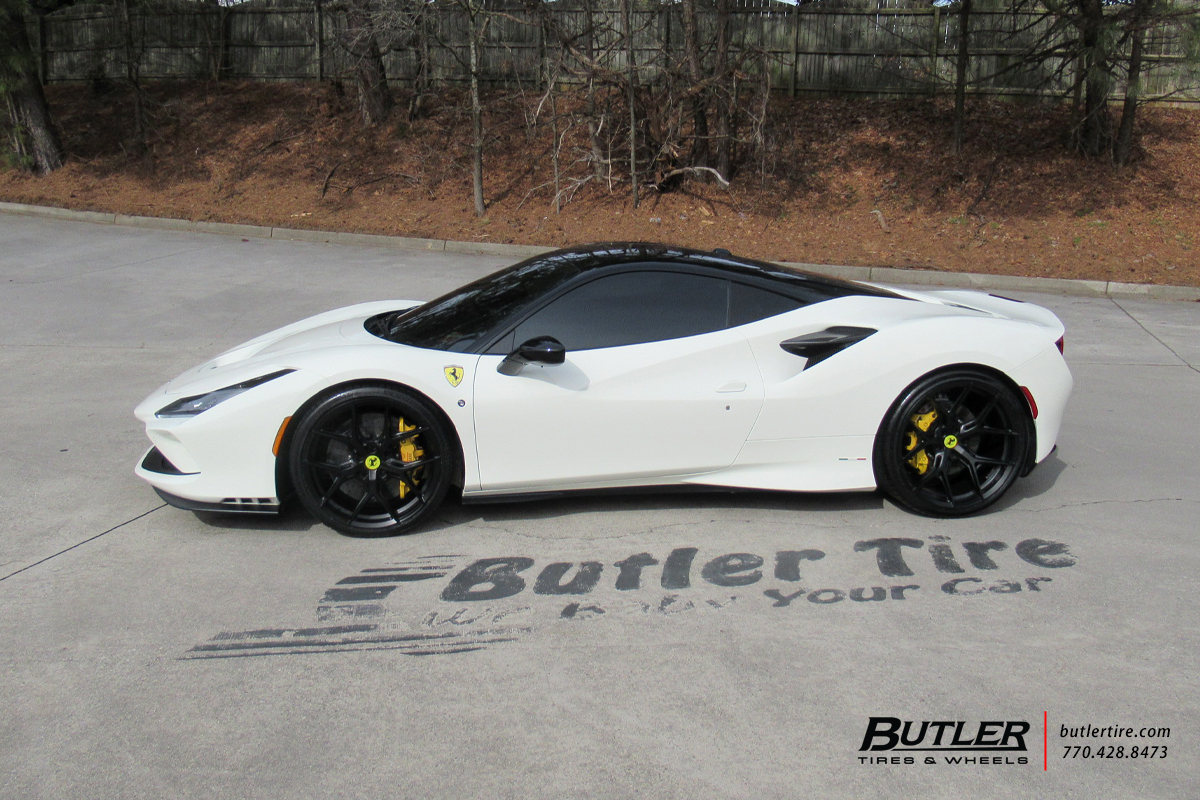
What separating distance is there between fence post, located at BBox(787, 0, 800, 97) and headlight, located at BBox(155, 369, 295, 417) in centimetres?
1651

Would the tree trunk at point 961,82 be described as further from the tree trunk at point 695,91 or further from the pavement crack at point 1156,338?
the pavement crack at point 1156,338

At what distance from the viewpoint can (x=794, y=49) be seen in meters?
18.9

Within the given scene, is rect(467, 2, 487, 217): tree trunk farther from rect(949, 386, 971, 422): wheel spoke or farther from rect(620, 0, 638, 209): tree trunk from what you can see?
rect(949, 386, 971, 422): wheel spoke

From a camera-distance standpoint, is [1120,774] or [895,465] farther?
[895,465]

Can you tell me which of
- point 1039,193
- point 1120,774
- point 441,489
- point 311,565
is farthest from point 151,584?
point 1039,193

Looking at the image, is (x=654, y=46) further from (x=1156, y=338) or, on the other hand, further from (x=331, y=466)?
(x=331, y=466)

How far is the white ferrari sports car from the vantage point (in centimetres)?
442

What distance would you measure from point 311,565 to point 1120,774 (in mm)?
3151

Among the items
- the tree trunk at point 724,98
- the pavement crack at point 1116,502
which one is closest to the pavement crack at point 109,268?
the tree trunk at point 724,98

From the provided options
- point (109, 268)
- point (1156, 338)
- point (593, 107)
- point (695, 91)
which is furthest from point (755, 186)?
point (109, 268)

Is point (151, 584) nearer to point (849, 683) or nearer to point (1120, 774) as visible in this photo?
point (849, 683)

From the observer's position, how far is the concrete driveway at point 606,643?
2.91m

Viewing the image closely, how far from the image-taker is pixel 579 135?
17859mm

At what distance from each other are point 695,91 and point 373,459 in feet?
39.4
